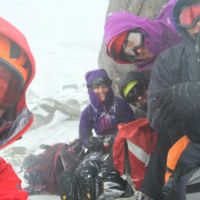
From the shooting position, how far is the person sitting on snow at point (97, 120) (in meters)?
4.65

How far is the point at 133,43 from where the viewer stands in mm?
4121

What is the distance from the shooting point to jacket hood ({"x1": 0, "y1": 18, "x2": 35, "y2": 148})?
184 cm

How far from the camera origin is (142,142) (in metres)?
3.78

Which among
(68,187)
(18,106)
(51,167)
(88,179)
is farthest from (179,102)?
(51,167)

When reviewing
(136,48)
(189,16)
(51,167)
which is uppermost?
(189,16)

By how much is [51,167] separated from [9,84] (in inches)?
153

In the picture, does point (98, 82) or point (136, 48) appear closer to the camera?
point (136, 48)

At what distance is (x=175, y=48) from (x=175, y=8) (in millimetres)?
403

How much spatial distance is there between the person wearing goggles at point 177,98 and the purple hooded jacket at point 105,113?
59.2 inches

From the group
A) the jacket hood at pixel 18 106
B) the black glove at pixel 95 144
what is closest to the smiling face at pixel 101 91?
the black glove at pixel 95 144

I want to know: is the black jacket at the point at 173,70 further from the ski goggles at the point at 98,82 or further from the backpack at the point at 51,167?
the backpack at the point at 51,167

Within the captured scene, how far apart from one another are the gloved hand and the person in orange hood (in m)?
1.22

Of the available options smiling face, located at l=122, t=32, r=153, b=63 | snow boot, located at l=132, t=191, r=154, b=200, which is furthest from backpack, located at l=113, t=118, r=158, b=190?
smiling face, located at l=122, t=32, r=153, b=63

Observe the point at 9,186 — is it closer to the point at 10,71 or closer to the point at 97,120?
the point at 10,71
